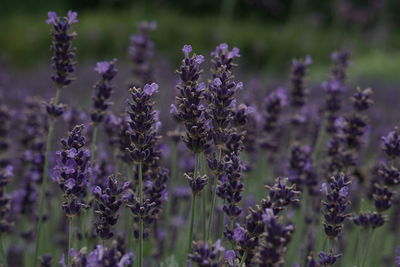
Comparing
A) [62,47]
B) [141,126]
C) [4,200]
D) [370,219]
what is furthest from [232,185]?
[4,200]

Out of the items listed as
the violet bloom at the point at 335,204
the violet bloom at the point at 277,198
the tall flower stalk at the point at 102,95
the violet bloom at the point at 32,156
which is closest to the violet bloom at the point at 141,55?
the violet bloom at the point at 32,156

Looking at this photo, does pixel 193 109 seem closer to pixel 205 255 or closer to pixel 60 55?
pixel 205 255

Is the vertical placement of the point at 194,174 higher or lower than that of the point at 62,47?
lower

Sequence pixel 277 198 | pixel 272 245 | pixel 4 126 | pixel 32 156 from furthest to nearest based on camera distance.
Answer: pixel 4 126
pixel 32 156
pixel 277 198
pixel 272 245

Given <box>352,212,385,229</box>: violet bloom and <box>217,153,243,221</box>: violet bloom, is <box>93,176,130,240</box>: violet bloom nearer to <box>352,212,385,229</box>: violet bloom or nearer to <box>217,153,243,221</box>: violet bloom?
<box>217,153,243,221</box>: violet bloom

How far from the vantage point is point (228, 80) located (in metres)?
2.30

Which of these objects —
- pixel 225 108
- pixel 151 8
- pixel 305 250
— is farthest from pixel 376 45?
pixel 225 108

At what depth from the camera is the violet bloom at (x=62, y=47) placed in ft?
9.36

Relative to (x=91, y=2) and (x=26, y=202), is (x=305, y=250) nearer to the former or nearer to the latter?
(x=26, y=202)

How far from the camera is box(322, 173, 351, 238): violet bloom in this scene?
7.25 ft

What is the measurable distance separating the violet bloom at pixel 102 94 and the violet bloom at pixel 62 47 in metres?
0.16

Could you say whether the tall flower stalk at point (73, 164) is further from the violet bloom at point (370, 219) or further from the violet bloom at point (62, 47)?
the violet bloom at point (370, 219)

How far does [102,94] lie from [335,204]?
55.7 inches

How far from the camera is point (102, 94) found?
3107 millimetres
